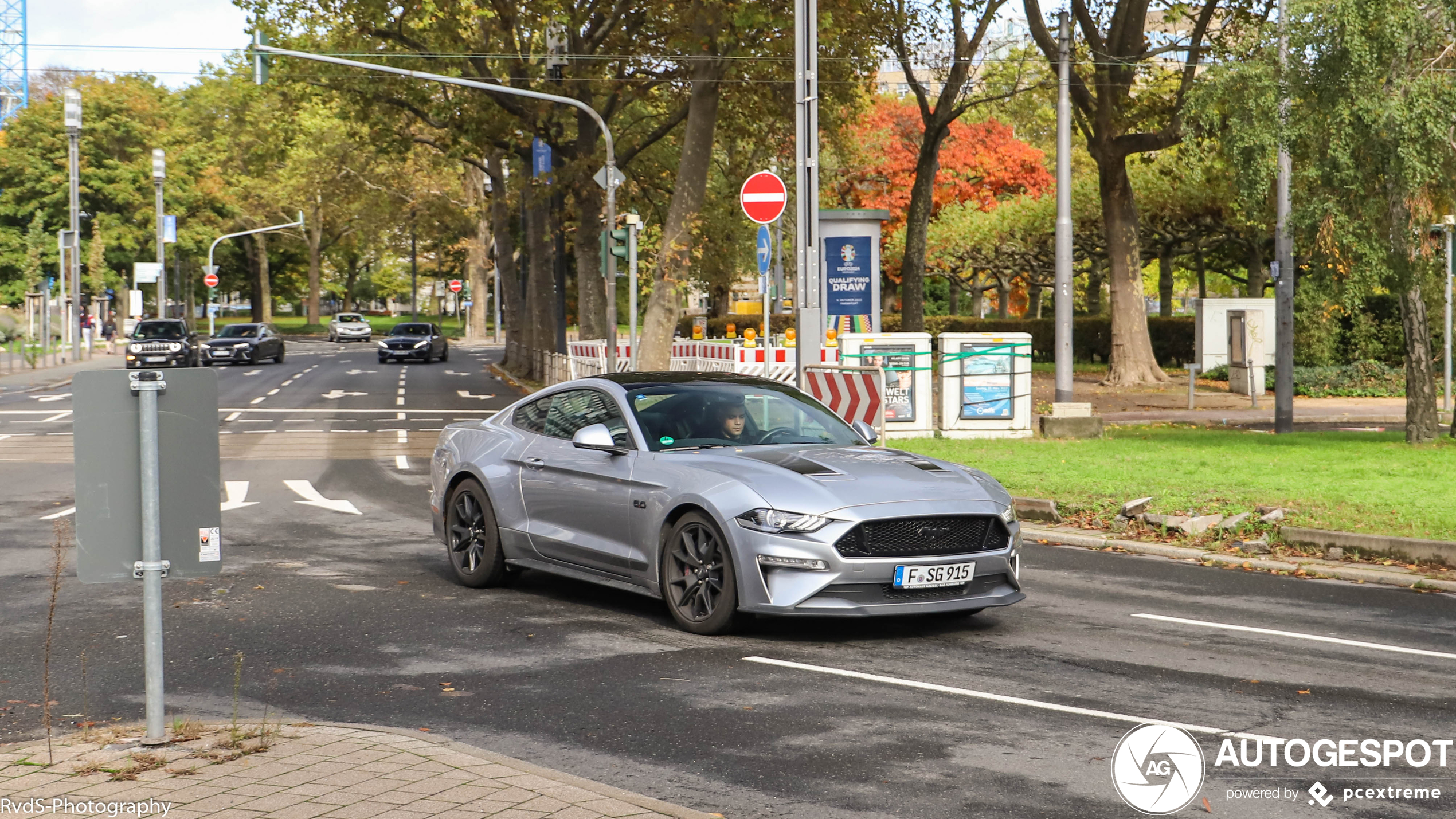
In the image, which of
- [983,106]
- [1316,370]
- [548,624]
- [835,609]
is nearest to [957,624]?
[835,609]

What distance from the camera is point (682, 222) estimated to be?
27.3m

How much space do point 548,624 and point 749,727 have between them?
8.84 feet

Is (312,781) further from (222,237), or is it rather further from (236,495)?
(222,237)

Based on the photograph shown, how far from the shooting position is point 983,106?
7219 cm

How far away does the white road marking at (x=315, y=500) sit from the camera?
48.1 ft

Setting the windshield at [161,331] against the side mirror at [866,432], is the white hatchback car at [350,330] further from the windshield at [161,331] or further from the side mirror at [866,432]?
the side mirror at [866,432]

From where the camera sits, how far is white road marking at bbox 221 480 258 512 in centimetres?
1490

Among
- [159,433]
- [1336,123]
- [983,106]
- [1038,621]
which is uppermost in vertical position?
[983,106]

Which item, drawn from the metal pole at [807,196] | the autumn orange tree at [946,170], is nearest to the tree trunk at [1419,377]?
the metal pole at [807,196]

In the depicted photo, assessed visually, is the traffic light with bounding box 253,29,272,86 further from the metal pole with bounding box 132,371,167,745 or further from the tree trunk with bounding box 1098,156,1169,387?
the metal pole with bounding box 132,371,167,745

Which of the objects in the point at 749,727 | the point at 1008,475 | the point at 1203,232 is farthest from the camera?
the point at 1203,232

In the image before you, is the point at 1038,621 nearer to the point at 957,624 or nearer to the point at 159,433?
the point at 957,624

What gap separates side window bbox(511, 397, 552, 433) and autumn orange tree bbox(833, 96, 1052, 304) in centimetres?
5011

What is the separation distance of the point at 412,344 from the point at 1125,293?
94.4ft
